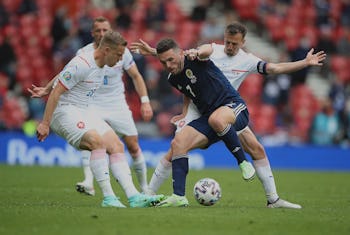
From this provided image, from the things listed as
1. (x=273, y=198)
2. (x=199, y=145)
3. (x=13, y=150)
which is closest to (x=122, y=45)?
(x=199, y=145)

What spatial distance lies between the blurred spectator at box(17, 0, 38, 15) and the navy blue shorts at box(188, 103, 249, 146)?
14053mm

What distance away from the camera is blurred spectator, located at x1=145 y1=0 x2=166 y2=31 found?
22.7 m

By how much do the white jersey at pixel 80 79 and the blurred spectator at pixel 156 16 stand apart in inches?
503

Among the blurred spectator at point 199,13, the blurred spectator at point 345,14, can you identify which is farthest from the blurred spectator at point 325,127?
the blurred spectator at point 199,13

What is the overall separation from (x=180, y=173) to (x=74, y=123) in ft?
4.70

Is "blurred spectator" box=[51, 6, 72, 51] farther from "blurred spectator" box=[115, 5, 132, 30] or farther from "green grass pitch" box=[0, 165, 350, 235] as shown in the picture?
"green grass pitch" box=[0, 165, 350, 235]

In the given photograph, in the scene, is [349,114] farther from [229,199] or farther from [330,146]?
[229,199]

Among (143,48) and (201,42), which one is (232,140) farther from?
(201,42)

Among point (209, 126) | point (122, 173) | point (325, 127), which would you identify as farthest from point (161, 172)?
point (325, 127)

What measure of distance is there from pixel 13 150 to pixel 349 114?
29.7 ft

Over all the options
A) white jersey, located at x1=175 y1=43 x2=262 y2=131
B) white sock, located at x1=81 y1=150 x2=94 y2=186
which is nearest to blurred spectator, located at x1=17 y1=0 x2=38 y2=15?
white sock, located at x1=81 y1=150 x2=94 y2=186

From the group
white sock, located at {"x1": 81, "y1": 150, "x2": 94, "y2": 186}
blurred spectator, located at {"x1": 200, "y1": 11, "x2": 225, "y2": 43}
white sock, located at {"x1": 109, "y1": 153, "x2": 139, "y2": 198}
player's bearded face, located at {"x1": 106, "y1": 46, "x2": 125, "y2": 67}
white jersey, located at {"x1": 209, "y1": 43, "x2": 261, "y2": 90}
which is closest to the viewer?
player's bearded face, located at {"x1": 106, "y1": 46, "x2": 125, "y2": 67}

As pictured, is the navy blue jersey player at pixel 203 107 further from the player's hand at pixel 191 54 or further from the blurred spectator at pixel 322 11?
the blurred spectator at pixel 322 11

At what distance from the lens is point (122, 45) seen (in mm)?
9344
